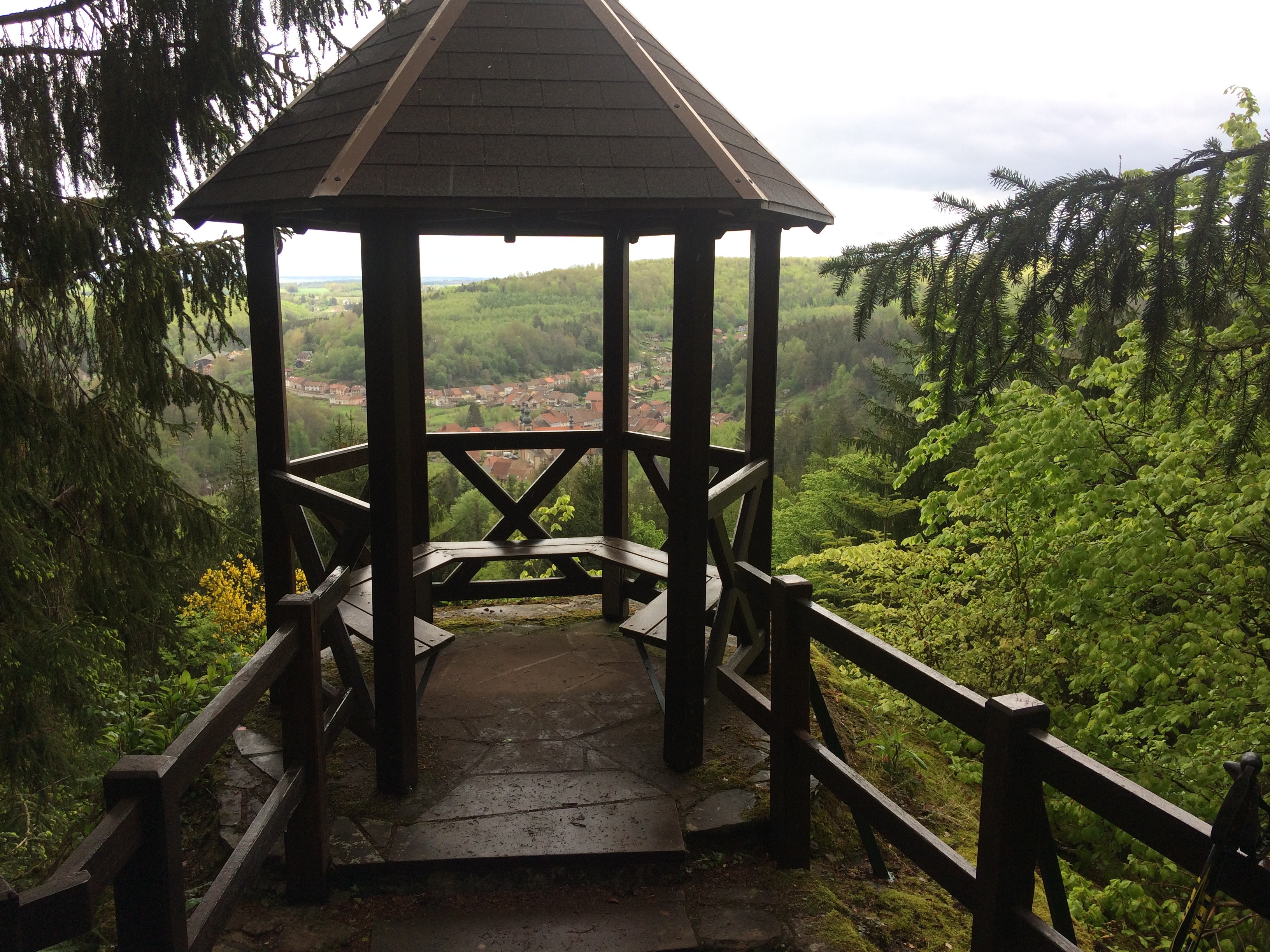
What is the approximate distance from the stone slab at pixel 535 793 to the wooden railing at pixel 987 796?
2.04ft

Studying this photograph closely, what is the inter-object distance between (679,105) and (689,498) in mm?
1561

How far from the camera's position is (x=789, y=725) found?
323 centimetres

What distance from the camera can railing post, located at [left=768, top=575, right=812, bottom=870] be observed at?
3.14m

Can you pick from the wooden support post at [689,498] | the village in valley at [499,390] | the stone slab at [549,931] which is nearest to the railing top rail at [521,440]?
the village in valley at [499,390]

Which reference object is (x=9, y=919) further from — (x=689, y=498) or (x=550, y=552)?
(x=550, y=552)

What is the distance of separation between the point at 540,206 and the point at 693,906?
2.47m

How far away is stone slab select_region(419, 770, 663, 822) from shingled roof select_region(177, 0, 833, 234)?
88.1 inches

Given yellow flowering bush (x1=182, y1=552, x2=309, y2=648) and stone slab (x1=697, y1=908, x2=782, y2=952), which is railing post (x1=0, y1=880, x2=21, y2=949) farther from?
yellow flowering bush (x1=182, y1=552, x2=309, y2=648)

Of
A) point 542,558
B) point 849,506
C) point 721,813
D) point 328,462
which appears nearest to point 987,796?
point 721,813

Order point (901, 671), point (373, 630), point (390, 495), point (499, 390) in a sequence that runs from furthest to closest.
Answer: point (499, 390) → point (373, 630) → point (390, 495) → point (901, 671)

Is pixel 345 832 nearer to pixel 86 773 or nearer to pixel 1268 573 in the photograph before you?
pixel 86 773

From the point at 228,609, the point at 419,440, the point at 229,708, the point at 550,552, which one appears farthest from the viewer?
the point at 228,609

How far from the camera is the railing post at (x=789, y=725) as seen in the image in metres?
3.14

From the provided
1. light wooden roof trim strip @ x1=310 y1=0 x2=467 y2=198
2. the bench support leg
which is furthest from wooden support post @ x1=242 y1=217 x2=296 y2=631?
the bench support leg
